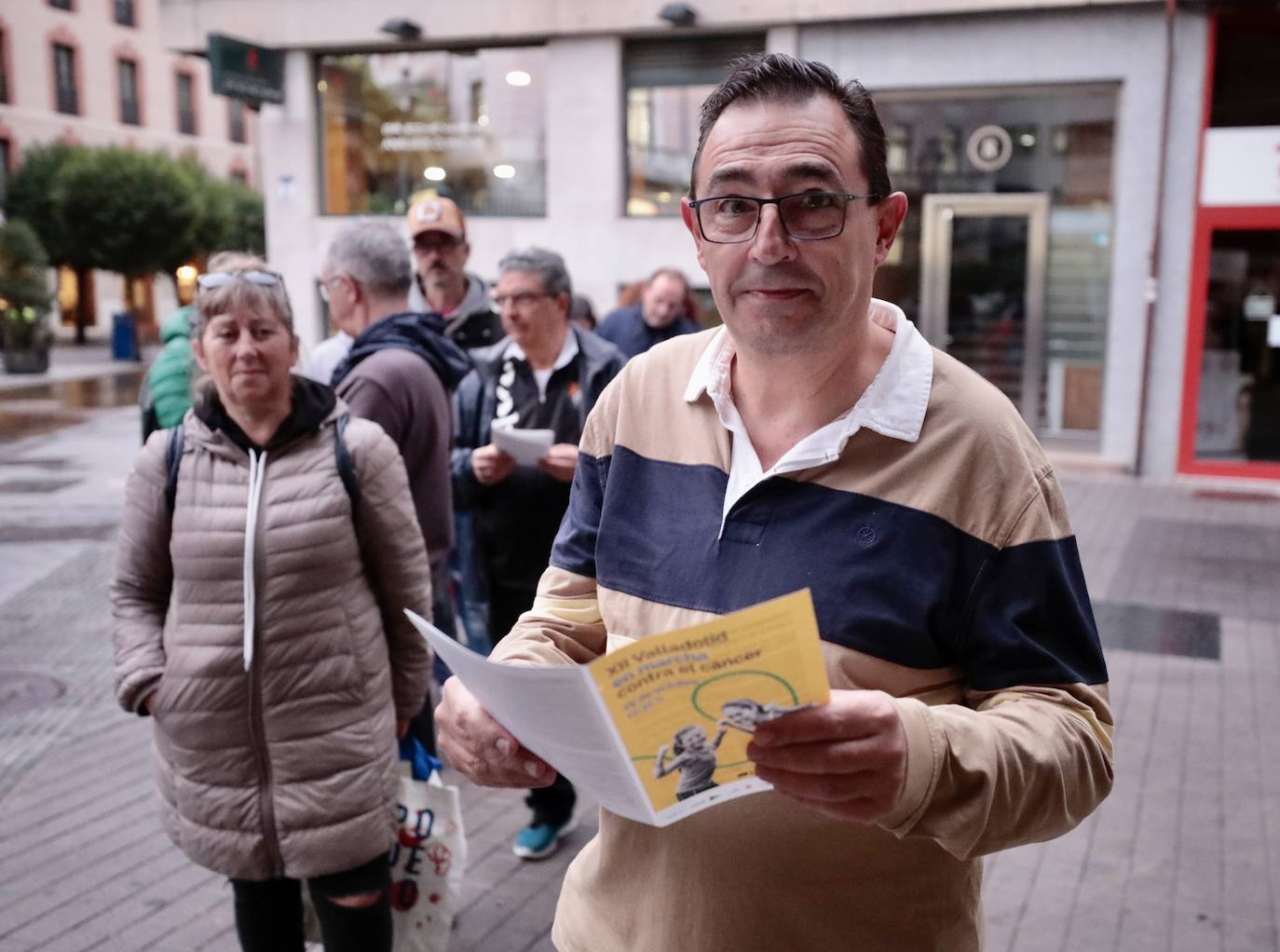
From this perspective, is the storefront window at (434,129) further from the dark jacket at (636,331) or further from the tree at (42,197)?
the tree at (42,197)

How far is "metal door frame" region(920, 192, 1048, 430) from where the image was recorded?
42.2 ft

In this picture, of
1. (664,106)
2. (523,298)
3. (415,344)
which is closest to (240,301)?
(415,344)

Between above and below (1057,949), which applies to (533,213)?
above

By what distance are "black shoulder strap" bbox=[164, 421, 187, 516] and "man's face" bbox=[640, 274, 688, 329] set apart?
4414 mm

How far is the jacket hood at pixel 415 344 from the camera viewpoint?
160 inches

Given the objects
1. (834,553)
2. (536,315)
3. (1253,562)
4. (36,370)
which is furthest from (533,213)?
(36,370)

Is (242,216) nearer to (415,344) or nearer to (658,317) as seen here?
(658,317)

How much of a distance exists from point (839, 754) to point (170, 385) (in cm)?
370

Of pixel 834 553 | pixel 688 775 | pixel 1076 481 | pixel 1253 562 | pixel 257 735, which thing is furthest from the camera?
→ pixel 1076 481

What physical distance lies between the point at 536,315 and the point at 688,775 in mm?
3313

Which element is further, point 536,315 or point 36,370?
point 36,370

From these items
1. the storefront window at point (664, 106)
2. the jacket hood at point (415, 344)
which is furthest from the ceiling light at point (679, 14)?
the jacket hood at point (415, 344)

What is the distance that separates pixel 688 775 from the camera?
1407mm

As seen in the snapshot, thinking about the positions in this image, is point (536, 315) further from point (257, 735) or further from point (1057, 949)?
point (1057, 949)
